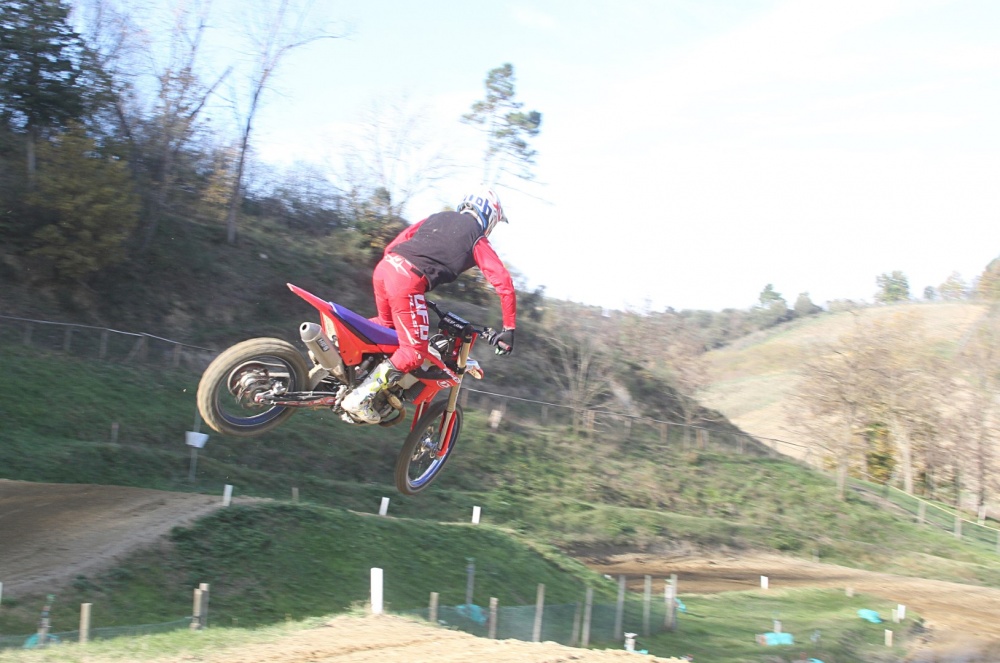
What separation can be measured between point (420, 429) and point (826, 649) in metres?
14.1

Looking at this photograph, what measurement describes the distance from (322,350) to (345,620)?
644cm

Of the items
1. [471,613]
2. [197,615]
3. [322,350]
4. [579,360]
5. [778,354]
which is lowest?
[471,613]

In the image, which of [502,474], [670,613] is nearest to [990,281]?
[502,474]

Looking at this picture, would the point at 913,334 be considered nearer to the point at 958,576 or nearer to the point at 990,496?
the point at 990,496

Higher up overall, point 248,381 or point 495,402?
point 495,402

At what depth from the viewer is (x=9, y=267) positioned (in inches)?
1282

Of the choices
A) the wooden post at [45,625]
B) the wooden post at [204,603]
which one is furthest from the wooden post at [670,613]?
the wooden post at [45,625]

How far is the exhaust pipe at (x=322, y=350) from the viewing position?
8.34 metres

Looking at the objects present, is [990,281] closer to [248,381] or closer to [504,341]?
[504,341]

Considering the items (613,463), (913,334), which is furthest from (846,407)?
(613,463)

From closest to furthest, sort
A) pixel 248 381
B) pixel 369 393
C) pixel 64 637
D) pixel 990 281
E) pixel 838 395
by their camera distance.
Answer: pixel 248 381 → pixel 369 393 → pixel 64 637 → pixel 838 395 → pixel 990 281

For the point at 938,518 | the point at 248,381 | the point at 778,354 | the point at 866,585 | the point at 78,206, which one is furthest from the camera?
the point at 778,354

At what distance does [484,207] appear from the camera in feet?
29.3

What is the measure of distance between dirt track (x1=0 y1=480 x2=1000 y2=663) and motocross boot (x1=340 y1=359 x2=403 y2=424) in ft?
10.8
